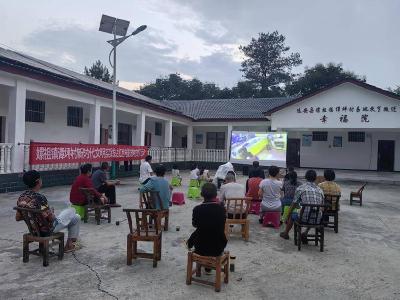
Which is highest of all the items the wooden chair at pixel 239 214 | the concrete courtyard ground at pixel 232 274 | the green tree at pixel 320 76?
the green tree at pixel 320 76

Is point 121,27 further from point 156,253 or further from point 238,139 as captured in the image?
point 156,253

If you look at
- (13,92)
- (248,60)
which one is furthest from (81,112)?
(248,60)

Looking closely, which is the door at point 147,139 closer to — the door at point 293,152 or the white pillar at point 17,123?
the door at point 293,152

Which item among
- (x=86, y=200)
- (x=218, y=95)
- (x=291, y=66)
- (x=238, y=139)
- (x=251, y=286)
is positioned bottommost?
(x=251, y=286)

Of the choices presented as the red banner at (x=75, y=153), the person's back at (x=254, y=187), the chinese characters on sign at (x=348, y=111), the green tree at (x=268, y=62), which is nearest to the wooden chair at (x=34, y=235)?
the person's back at (x=254, y=187)

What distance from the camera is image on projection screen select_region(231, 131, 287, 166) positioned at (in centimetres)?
1527

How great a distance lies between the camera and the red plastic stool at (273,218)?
6891 mm

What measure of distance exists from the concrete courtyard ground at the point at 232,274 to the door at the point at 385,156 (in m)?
17.0

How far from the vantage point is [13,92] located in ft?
33.9

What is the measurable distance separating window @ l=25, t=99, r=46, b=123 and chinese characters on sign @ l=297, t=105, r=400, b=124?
12.8 metres

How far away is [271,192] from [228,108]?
18.7m

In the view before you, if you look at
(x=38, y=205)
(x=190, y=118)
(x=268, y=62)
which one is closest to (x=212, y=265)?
(x=38, y=205)

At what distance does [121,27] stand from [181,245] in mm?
10347

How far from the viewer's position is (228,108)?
25.1 metres
